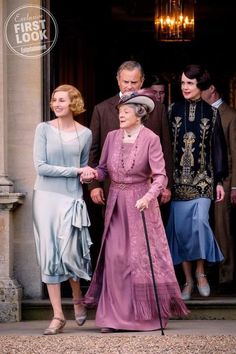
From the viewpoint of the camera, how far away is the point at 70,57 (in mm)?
13477

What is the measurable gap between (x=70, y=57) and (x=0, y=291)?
3390mm

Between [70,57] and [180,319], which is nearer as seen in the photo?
[180,319]

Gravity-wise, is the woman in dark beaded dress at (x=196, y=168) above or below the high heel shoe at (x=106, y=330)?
above

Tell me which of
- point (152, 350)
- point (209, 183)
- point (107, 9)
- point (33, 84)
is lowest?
point (152, 350)

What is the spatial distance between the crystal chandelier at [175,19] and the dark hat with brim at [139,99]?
3386 millimetres

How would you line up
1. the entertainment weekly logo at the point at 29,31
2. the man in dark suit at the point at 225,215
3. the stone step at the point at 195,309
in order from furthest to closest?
the man in dark suit at the point at 225,215 < the entertainment weekly logo at the point at 29,31 < the stone step at the point at 195,309

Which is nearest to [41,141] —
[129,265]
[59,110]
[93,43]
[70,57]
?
[59,110]

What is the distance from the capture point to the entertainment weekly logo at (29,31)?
11312 millimetres

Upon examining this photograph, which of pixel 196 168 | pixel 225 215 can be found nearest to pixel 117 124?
pixel 196 168

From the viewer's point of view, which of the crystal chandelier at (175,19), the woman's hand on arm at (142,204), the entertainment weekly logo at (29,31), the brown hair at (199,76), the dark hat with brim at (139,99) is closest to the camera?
the woman's hand on arm at (142,204)

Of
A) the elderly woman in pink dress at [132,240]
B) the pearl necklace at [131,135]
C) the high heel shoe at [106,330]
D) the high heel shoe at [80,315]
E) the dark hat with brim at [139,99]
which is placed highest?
the dark hat with brim at [139,99]

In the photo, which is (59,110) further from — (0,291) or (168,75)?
(168,75)

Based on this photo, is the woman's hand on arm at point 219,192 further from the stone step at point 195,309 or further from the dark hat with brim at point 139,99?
the dark hat with brim at point 139,99

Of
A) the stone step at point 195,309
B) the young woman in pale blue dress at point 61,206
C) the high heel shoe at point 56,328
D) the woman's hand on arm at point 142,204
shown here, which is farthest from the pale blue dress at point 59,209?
the stone step at point 195,309
